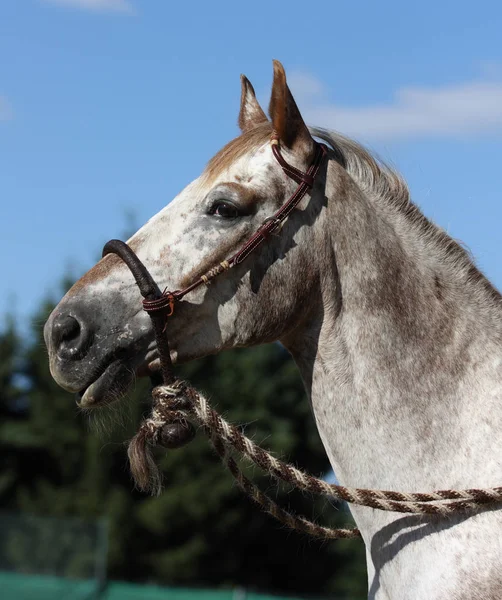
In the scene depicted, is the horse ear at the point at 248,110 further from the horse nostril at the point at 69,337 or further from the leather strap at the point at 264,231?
the horse nostril at the point at 69,337

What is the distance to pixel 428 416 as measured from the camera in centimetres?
364

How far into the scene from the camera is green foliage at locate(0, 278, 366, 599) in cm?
3080

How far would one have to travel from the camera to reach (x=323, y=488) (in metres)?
3.74

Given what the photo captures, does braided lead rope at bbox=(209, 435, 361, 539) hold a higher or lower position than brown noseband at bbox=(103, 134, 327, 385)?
lower

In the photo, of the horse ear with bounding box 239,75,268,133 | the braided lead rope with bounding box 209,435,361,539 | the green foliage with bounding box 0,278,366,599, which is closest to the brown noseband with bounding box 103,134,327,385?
the braided lead rope with bounding box 209,435,361,539

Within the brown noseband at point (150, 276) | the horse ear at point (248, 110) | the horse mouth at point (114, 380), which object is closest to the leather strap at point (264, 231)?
the brown noseband at point (150, 276)

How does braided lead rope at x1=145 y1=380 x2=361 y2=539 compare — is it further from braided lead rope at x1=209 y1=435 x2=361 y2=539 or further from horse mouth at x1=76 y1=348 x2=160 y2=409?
horse mouth at x1=76 y1=348 x2=160 y2=409

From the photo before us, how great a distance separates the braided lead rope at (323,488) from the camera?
3.43 m

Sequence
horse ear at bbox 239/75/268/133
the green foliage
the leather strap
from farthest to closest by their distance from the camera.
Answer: the green foliage < horse ear at bbox 239/75/268/133 < the leather strap

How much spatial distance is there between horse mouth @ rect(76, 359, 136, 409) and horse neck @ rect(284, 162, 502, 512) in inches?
29.9

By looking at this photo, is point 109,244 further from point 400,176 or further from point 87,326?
point 400,176

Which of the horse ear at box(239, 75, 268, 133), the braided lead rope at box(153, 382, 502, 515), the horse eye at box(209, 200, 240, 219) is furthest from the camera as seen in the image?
the horse ear at box(239, 75, 268, 133)

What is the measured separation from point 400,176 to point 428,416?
1.23 m

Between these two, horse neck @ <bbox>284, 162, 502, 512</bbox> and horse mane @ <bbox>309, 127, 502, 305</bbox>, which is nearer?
horse neck @ <bbox>284, 162, 502, 512</bbox>
